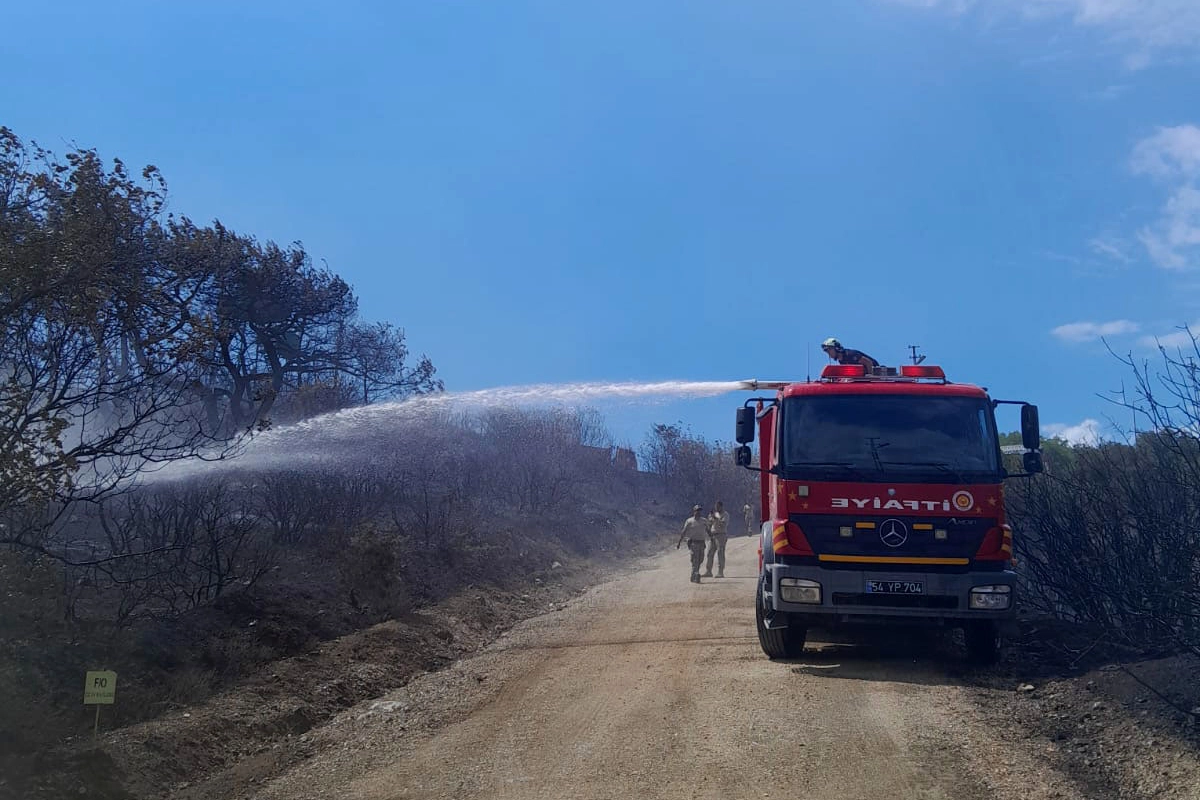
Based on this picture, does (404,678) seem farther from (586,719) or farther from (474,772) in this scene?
(474,772)

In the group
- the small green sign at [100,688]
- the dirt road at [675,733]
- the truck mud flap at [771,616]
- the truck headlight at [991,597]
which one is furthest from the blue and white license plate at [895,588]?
the small green sign at [100,688]

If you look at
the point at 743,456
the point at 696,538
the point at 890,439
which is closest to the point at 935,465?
the point at 890,439

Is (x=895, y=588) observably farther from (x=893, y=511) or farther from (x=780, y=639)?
(x=780, y=639)

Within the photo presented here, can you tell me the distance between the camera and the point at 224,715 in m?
8.89

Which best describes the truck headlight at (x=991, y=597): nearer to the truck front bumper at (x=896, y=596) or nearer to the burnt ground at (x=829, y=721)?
the truck front bumper at (x=896, y=596)

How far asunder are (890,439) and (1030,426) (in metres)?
1.63

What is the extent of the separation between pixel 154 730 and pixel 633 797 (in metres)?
4.21

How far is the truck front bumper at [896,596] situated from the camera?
34.7ft

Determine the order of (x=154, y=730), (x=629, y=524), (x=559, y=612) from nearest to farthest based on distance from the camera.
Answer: (x=154, y=730), (x=559, y=612), (x=629, y=524)

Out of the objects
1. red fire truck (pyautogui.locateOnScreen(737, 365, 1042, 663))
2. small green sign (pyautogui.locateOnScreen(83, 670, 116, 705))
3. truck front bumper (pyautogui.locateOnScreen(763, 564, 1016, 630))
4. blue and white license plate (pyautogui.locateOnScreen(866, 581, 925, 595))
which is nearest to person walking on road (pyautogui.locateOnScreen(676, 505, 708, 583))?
red fire truck (pyautogui.locateOnScreen(737, 365, 1042, 663))

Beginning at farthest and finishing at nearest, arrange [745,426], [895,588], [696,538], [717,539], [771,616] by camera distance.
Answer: [717,539] → [696,538] → [745,426] → [771,616] → [895,588]

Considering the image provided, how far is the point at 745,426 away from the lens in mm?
11883

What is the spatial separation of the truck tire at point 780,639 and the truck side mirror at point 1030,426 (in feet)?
11.1

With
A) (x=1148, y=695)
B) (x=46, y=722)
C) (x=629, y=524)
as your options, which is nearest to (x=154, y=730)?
(x=46, y=722)
